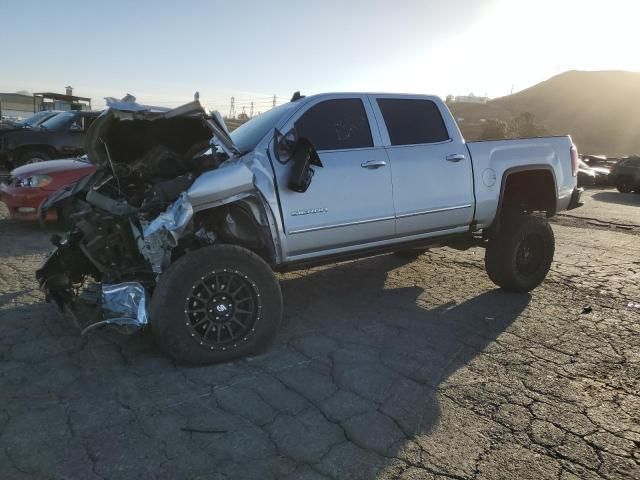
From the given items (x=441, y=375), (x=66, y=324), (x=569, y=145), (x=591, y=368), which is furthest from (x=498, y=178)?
(x=66, y=324)

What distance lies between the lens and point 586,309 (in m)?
5.06

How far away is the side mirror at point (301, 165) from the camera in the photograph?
3.95 meters

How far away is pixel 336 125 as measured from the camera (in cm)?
452

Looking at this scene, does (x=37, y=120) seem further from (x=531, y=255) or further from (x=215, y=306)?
(x=531, y=255)

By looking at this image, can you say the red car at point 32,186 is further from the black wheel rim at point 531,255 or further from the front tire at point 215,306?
the black wheel rim at point 531,255

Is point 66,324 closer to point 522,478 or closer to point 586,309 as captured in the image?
point 522,478

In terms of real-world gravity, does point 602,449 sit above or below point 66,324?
below

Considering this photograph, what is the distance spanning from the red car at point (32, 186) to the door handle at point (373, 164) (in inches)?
193

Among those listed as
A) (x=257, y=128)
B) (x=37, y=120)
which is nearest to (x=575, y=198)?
(x=257, y=128)

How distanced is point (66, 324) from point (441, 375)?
3.15m

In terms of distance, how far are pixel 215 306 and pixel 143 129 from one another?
1.71m

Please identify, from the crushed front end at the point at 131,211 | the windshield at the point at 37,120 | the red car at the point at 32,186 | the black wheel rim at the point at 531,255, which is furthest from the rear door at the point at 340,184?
the windshield at the point at 37,120

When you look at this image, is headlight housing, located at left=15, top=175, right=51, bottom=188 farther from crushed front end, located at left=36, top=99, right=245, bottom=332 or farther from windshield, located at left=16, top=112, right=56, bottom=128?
windshield, located at left=16, top=112, right=56, bottom=128

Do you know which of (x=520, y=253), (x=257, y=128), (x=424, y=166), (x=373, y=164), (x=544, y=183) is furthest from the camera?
(x=544, y=183)
